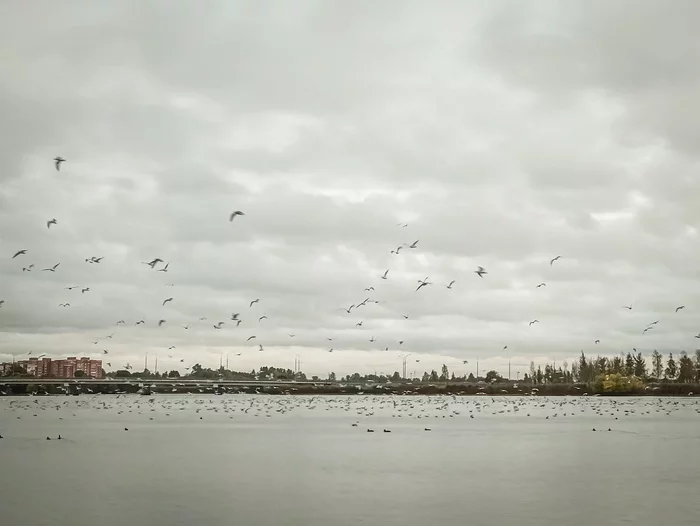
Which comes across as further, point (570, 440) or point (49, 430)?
point (49, 430)

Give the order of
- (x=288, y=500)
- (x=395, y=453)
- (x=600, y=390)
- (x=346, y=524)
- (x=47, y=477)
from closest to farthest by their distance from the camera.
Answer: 1. (x=346, y=524)
2. (x=288, y=500)
3. (x=47, y=477)
4. (x=395, y=453)
5. (x=600, y=390)

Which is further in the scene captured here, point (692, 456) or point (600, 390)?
point (600, 390)

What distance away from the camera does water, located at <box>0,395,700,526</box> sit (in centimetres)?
2964

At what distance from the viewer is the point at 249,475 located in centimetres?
4069

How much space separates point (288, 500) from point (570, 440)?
3694cm

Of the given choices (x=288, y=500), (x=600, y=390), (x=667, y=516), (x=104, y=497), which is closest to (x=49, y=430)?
(x=104, y=497)

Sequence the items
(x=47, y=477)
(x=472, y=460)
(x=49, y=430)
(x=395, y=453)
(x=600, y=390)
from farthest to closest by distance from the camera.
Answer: (x=600, y=390)
(x=49, y=430)
(x=395, y=453)
(x=472, y=460)
(x=47, y=477)

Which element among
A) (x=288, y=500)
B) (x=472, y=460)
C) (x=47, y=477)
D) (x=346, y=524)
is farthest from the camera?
(x=472, y=460)

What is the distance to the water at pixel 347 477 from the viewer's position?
29.6 metres

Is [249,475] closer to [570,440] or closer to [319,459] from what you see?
[319,459]

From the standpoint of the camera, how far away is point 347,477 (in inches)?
1559

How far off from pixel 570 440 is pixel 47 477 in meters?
41.8

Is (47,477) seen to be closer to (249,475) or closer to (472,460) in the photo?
(249,475)

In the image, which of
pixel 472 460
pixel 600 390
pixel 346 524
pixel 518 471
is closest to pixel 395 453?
pixel 472 460
